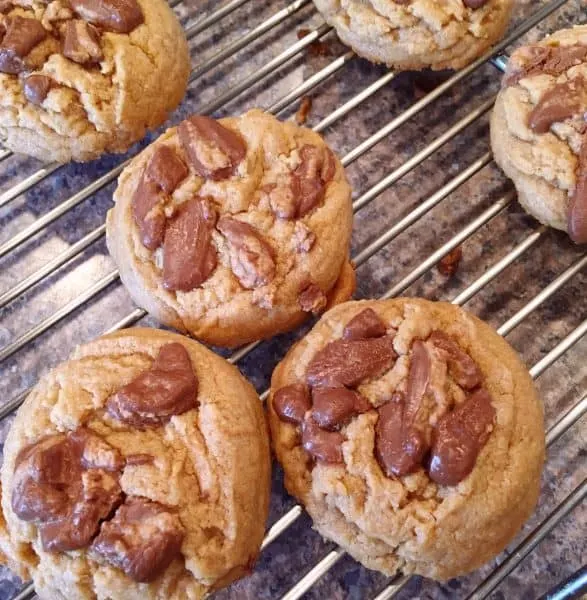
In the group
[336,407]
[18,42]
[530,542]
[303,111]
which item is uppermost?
[18,42]

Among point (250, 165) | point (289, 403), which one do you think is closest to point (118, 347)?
point (289, 403)

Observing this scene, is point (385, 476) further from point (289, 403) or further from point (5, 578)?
point (5, 578)

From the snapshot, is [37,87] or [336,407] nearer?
[336,407]

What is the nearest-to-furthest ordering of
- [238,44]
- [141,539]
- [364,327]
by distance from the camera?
[141,539] → [364,327] → [238,44]

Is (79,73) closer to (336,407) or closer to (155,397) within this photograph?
(155,397)

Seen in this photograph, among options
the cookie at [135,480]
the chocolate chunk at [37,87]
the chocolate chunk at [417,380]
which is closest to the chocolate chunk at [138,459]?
the cookie at [135,480]

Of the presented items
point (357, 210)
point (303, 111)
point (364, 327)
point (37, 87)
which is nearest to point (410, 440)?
point (364, 327)
